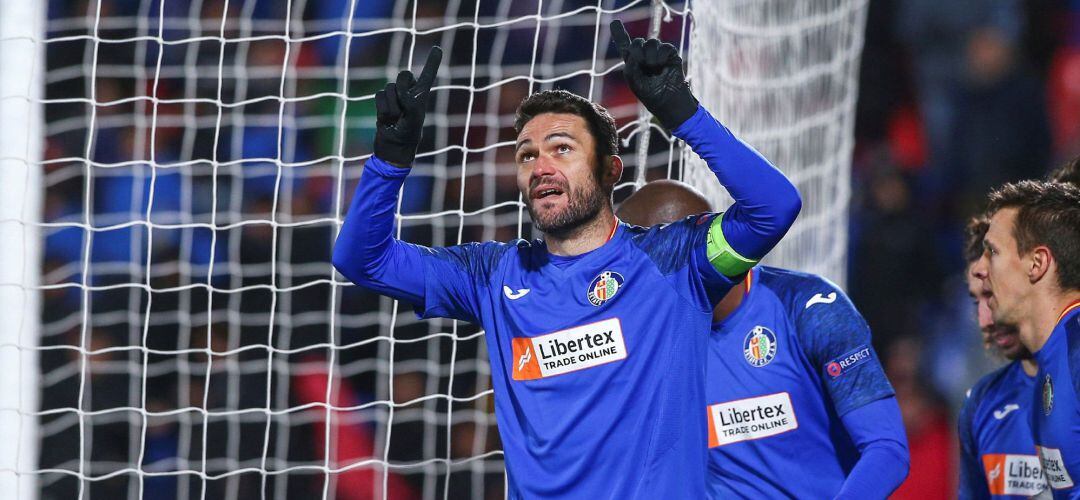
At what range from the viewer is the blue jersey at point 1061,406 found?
91.0 inches

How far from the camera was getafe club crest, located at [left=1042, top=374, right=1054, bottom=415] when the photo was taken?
2426 mm

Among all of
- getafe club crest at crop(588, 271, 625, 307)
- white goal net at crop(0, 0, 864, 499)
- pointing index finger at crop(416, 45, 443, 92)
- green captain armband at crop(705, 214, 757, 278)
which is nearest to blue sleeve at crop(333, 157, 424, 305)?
pointing index finger at crop(416, 45, 443, 92)

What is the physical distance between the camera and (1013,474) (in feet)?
9.95

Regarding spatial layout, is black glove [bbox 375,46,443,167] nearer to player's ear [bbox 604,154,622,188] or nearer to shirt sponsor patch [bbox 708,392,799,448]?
player's ear [bbox 604,154,622,188]

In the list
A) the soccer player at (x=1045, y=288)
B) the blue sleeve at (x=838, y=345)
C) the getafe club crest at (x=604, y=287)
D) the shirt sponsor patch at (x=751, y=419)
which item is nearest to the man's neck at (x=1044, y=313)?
the soccer player at (x=1045, y=288)

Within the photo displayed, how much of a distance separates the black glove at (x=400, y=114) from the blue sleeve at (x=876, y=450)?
3.74 ft

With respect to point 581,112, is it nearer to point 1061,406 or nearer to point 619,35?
point 619,35

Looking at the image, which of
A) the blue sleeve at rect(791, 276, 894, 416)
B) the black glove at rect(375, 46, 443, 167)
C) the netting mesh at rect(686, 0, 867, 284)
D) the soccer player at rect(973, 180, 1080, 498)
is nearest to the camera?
the black glove at rect(375, 46, 443, 167)

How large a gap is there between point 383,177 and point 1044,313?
4.69 feet

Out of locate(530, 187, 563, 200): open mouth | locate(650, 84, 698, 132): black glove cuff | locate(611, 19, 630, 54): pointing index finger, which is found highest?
locate(611, 19, 630, 54): pointing index finger

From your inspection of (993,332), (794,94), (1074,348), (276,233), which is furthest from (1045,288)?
(276,233)

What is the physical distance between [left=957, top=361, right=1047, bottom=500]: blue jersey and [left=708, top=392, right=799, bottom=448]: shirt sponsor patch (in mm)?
732

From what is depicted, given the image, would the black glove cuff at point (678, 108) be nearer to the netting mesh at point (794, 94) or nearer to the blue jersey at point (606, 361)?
the blue jersey at point (606, 361)

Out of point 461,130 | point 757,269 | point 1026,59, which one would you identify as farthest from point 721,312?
point 1026,59
